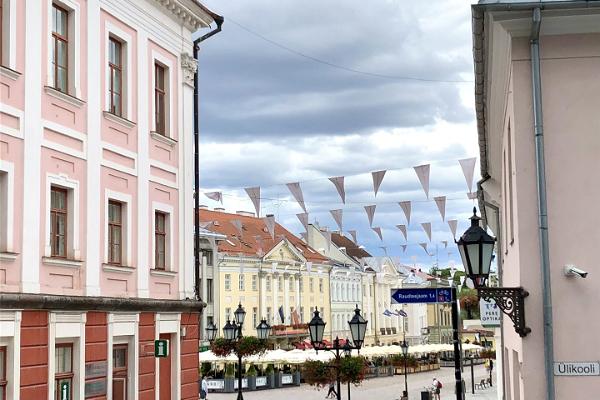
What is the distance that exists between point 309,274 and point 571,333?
74689mm

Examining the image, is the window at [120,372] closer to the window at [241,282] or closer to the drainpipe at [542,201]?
the drainpipe at [542,201]

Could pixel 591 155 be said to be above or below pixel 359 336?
above

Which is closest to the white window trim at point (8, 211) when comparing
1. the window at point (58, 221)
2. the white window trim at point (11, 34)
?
the window at point (58, 221)

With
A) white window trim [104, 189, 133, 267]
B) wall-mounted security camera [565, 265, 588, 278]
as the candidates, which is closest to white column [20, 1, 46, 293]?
white window trim [104, 189, 133, 267]

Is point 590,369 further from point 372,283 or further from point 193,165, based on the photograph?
point 372,283

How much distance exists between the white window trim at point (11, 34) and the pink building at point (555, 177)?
8.79 metres

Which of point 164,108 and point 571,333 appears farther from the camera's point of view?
point 164,108

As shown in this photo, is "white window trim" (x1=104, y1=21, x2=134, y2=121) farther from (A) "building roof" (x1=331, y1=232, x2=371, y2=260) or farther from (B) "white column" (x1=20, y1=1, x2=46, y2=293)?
(A) "building roof" (x1=331, y1=232, x2=371, y2=260)

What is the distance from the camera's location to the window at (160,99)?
21.4m

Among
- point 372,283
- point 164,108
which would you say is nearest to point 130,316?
point 164,108

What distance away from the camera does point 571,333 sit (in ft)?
31.4

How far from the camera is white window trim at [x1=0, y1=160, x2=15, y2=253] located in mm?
15406

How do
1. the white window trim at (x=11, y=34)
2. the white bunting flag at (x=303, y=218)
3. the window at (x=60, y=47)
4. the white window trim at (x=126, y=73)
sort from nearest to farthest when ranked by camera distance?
the white window trim at (x=11, y=34) < the window at (x=60, y=47) < the white window trim at (x=126, y=73) < the white bunting flag at (x=303, y=218)

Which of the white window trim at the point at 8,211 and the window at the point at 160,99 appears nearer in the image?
the white window trim at the point at 8,211
